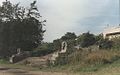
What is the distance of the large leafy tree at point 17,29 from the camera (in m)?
58.7

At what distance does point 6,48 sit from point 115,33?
808 inches

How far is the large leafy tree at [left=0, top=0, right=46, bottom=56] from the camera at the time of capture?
58.7m

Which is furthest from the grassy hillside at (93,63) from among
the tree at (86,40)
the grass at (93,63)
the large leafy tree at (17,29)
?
the large leafy tree at (17,29)

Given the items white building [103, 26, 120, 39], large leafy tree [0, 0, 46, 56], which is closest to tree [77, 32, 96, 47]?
white building [103, 26, 120, 39]

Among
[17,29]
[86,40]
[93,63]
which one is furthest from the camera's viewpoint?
[17,29]

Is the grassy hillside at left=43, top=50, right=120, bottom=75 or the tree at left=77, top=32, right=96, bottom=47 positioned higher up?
the tree at left=77, top=32, right=96, bottom=47

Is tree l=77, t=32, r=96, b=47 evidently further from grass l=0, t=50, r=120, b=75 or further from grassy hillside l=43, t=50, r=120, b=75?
grass l=0, t=50, r=120, b=75

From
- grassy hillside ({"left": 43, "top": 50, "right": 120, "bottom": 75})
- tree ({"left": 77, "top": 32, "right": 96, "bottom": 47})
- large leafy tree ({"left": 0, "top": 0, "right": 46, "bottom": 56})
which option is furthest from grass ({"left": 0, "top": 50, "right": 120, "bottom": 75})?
large leafy tree ({"left": 0, "top": 0, "right": 46, "bottom": 56})

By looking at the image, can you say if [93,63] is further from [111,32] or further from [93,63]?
[111,32]

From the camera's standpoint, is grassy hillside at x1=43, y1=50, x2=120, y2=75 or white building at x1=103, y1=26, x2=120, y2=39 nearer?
grassy hillside at x1=43, y1=50, x2=120, y2=75

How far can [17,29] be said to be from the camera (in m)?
59.4

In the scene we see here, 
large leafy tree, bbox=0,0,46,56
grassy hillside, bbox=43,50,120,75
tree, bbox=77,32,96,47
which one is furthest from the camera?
large leafy tree, bbox=0,0,46,56

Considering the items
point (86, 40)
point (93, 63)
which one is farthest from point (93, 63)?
point (86, 40)

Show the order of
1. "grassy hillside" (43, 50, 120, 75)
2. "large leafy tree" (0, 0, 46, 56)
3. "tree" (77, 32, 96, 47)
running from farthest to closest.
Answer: "large leafy tree" (0, 0, 46, 56) → "tree" (77, 32, 96, 47) → "grassy hillside" (43, 50, 120, 75)
